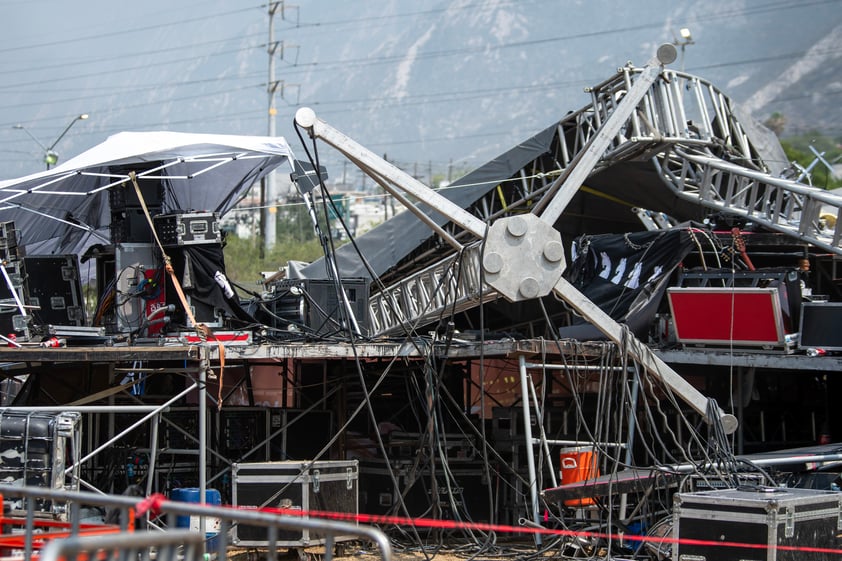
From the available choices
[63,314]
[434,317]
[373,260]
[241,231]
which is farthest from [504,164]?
[241,231]

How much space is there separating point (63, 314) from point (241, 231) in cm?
5354

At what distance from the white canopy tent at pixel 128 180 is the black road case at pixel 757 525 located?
8.52 metres

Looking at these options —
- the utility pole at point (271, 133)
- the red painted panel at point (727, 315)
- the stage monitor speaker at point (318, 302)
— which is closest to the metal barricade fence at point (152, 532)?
the stage monitor speaker at point (318, 302)

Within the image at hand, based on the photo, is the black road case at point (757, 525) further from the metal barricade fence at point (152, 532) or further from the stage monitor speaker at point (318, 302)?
the stage monitor speaker at point (318, 302)

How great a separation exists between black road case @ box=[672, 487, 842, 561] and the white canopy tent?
8.52 metres

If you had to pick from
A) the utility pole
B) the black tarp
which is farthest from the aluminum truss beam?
the utility pole

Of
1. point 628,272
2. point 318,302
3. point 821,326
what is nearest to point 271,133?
point 628,272

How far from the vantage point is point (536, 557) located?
1295cm

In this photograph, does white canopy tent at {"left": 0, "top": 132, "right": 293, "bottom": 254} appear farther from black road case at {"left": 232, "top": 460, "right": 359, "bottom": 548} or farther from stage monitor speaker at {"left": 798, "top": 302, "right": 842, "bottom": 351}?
stage monitor speaker at {"left": 798, "top": 302, "right": 842, "bottom": 351}

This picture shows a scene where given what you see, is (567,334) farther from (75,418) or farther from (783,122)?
(783,122)

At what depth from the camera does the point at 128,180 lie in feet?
53.1

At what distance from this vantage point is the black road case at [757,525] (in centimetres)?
1023

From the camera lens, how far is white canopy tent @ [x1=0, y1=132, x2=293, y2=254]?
52.8 feet

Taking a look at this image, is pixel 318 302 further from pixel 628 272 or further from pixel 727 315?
pixel 727 315
